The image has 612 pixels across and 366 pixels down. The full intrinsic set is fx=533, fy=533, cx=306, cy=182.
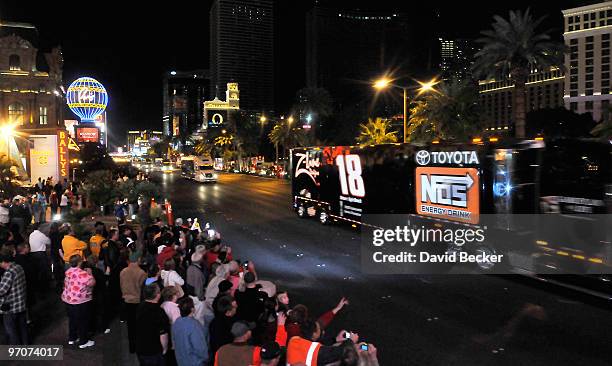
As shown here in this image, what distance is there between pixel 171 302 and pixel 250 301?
110 cm

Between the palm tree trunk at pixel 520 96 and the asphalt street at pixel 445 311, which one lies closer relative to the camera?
the asphalt street at pixel 445 311

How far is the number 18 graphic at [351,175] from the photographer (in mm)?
22359

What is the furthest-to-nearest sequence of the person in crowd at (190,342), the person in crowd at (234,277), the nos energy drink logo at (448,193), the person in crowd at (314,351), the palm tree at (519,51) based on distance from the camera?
the palm tree at (519,51) → the nos energy drink logo at (448,193) → the person in crowd at (234,277) → the person in crowd at (190,342) → the person in crowd at (314,351)

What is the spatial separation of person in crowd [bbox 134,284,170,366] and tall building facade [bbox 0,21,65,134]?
58.0m

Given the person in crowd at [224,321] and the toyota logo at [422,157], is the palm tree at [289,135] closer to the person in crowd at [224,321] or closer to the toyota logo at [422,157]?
the toyota logo at [422,157]

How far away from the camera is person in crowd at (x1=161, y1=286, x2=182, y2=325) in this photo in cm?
734

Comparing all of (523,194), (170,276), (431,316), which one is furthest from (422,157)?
(170,276)

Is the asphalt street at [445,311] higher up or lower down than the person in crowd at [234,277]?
lower down

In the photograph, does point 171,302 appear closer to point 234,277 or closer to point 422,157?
point 234,277

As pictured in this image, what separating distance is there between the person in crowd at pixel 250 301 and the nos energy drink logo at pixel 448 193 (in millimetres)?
9327

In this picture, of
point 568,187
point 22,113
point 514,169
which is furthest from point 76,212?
point 22,113

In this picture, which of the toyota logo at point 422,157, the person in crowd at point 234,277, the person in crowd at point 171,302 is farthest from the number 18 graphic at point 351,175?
the person in crowd at point 171,302

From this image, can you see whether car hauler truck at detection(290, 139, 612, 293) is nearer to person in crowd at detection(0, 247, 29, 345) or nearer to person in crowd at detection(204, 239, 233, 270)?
person in crowd at detection(204, 239, 233, 270)

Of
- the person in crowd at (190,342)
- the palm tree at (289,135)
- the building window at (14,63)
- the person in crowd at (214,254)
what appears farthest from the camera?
the palm tree at (289,135)
